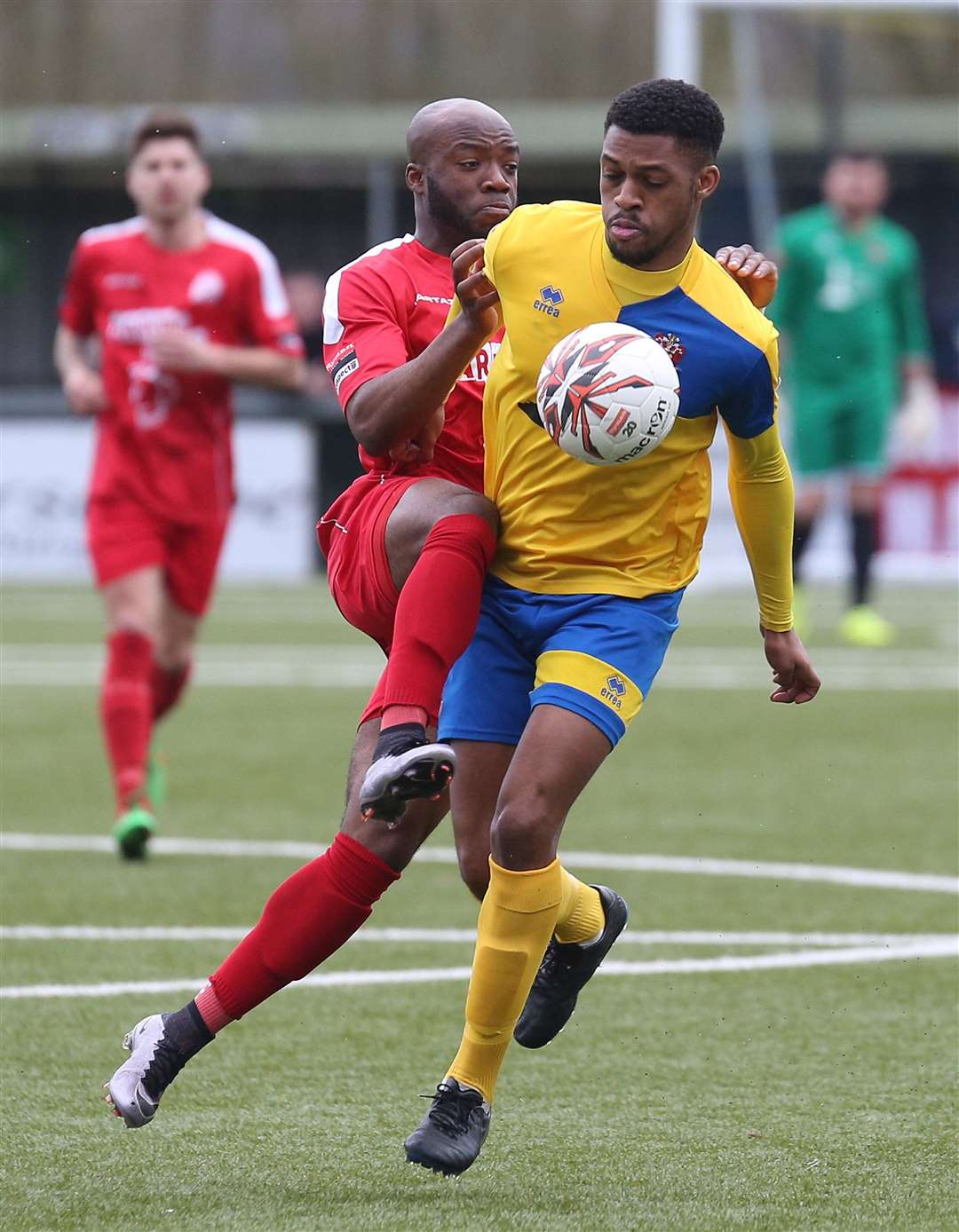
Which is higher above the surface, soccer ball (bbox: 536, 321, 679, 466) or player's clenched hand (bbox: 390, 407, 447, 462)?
soccer ball (bbox: 536, 321, 679, 466)

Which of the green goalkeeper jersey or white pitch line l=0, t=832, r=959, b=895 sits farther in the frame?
the green goalkeeper jersey

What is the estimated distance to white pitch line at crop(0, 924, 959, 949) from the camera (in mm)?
6086

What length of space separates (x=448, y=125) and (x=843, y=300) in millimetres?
9960

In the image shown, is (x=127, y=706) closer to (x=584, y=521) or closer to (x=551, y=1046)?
(x=551, y=1046)

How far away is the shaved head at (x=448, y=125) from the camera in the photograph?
4652 millimetres

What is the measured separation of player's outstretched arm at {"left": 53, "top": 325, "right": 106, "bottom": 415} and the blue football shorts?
12.2 feet

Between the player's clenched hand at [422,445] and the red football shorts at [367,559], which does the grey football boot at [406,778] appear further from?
the player's clenched hand at [422,445]

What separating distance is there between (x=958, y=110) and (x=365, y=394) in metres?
21.7

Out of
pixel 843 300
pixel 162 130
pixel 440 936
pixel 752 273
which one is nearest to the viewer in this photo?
pixel 752 273

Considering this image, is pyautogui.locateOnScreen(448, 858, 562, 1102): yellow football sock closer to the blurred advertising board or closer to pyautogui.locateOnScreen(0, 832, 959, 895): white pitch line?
pyautogui.locateOnScreen(0, 832, 959, 895): white pitch line

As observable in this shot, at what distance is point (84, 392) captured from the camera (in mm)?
8031

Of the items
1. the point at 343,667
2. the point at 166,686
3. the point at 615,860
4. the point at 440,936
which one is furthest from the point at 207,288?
the point at 343,667

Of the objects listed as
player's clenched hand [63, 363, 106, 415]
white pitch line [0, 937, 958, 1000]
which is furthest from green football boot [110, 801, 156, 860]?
white pitch line [0, 937, 958, 1000]

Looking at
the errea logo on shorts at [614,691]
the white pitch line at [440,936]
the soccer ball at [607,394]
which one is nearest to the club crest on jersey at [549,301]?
the soccer ball at [607,394]
